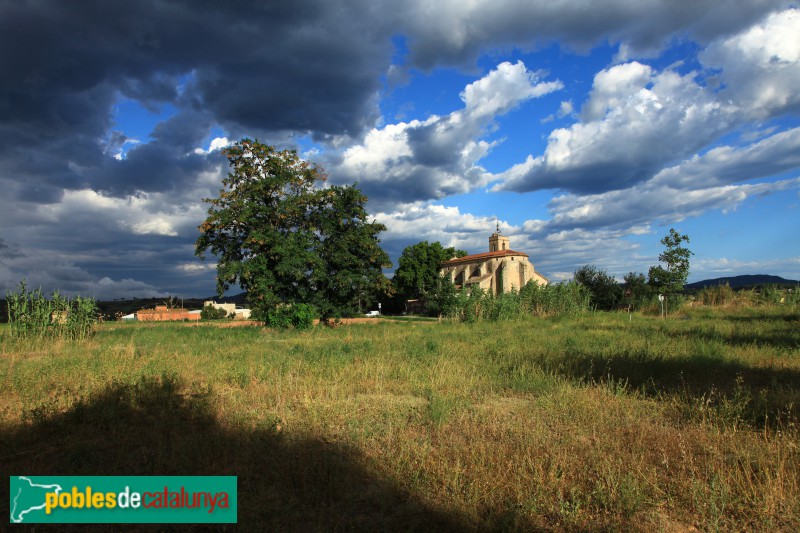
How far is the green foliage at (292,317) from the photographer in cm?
2288

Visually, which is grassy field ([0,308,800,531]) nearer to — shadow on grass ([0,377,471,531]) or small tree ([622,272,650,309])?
shadow on grass ([0,377,471,531])

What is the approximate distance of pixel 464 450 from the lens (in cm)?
489

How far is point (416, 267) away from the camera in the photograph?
68188 mm

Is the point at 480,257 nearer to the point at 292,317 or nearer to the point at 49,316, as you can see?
the point at 292,317

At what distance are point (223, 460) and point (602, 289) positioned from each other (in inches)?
1978

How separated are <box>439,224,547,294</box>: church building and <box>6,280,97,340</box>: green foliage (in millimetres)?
53322

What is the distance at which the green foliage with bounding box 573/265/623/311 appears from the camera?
47.3 metres

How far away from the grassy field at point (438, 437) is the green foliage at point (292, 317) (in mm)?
12590

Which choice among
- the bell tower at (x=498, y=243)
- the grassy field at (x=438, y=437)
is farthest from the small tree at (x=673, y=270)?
the bell tower at (x=498, y=243)

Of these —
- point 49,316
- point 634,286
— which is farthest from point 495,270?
point 49,316

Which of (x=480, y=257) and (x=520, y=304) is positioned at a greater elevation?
(x=480, y=257)

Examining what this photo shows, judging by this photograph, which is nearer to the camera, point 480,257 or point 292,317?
point 292,317

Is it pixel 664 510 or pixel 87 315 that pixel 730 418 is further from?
pixel 87 315

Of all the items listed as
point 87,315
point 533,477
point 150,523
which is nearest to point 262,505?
point 150,523
